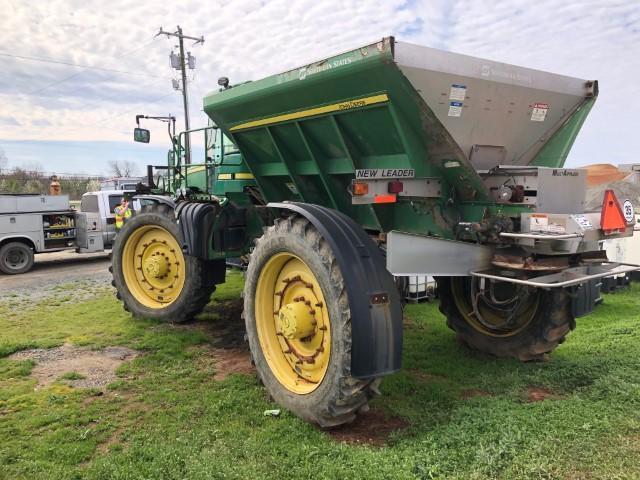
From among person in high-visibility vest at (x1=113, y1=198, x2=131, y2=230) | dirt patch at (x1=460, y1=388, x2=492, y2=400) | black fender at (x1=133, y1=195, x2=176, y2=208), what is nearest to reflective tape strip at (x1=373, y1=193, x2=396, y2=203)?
dirt patch at (x1=460, y1=388, x2=492, y2=400)

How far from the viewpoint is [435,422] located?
3.57 meters

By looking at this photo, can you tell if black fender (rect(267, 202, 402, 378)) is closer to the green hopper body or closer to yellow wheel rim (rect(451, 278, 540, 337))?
the green hopper body

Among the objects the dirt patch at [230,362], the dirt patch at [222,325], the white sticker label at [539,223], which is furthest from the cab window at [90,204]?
the white sticker label at [539,223]

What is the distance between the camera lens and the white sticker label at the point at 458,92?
3545 mm

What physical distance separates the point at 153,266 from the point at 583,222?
512cm

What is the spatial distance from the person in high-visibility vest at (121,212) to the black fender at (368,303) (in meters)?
9.93

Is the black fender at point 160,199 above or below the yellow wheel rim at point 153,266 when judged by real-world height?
above

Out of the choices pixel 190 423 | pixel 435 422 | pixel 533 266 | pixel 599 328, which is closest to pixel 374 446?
pixel 435 422

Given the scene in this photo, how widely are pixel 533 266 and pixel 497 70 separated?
148cm

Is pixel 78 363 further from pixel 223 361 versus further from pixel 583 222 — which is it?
pixel 583 222

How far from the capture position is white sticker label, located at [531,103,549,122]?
420cm

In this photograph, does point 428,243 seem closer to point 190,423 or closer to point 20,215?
point 190,423

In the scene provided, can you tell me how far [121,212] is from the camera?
12.9 m

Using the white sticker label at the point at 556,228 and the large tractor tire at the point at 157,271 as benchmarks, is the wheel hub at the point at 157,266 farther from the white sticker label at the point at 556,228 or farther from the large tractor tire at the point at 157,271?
the white sticker label at the point at 556,228
